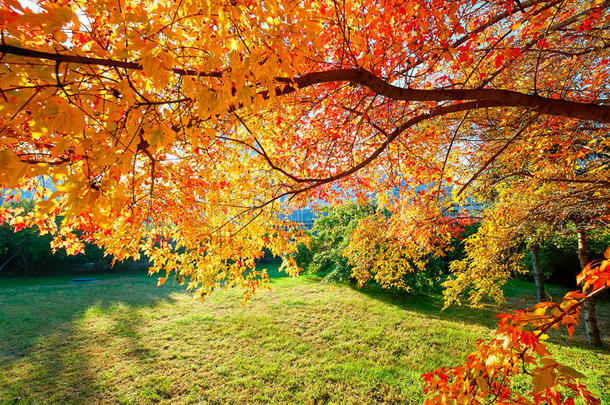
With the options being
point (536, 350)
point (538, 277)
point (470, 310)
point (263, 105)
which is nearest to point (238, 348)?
point (263, 105)

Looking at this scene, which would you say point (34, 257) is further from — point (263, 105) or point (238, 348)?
point (263, 105)

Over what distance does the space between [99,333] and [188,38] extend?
6.83 meters

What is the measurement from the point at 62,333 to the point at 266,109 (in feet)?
22.9

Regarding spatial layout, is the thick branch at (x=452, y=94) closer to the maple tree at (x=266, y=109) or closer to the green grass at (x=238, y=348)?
the maple tree at (x=266, y=109)

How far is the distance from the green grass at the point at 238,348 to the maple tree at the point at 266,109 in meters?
1.94

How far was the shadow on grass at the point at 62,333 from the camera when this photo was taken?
4.13 metres

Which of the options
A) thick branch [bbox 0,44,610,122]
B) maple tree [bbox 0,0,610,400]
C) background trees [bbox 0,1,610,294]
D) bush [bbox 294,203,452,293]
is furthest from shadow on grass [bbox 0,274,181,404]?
bush [bbox 294,203,452,293]

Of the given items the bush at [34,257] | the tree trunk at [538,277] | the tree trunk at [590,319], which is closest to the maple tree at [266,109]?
the tree trunk at [590,319]

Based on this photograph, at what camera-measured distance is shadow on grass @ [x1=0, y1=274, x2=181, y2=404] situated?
A: 13.5 ft

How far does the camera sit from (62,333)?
614 centimetres

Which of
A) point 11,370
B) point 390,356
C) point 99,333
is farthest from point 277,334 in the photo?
point 11,370

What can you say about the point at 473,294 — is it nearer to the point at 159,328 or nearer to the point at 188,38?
the point at 188,38

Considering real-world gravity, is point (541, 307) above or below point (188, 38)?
below

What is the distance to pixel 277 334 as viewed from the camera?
6.19 m
